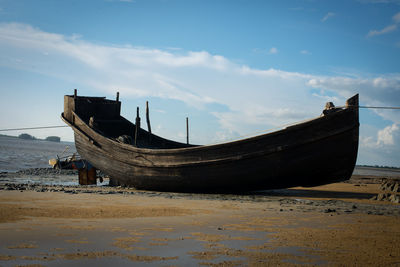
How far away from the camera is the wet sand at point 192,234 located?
4.13 meters

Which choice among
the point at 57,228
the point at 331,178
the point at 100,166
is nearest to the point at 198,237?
the point at 57,228

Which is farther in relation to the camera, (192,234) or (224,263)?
(192,234)

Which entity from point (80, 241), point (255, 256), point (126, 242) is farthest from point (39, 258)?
point (255, 256)

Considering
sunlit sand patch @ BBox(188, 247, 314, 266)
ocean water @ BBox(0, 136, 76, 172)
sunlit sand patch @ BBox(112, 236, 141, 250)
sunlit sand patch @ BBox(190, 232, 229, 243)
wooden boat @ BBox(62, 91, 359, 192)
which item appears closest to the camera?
sunlit sand patch @ BBox(188, 247, 314, 266)

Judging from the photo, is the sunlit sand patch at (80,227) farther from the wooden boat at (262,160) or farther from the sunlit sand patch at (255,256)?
the wooden boat at (262,160)

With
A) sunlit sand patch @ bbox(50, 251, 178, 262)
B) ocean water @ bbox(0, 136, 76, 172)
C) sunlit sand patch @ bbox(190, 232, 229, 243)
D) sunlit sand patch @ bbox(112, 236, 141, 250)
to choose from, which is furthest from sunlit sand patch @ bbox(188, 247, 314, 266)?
ocean water @ bbox(0, 136, 76, 172)

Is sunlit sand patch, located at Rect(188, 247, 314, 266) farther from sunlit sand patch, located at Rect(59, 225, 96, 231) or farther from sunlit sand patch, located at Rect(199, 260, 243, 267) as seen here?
sunlit sand patch, located at Rect(59, 225, 96, 231)

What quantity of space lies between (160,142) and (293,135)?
7609 mm

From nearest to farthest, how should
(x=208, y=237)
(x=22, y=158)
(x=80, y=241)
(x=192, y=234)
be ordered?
(x=80, y=241)
(x=208, y=237)
(x=192, y=234)
(x=22, y=158)

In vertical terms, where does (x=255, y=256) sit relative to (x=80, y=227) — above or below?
below

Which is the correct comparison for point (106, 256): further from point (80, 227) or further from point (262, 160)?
point (262, 160)

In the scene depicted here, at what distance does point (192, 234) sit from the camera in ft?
17.8

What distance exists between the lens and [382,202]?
32.9 feet

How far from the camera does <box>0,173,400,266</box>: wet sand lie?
413cm
